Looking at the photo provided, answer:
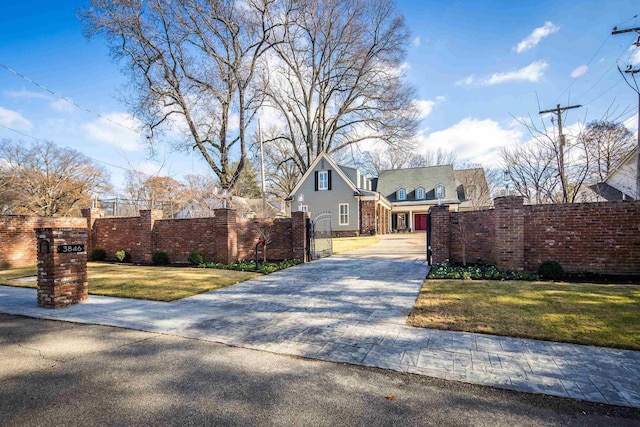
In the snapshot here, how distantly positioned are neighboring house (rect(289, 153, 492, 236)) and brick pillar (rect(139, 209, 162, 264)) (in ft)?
42.3

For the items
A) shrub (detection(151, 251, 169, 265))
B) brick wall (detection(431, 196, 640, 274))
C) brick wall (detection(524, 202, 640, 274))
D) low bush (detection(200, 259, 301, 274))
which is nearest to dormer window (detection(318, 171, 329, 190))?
low bush (detection(200, 259, 301, 274))

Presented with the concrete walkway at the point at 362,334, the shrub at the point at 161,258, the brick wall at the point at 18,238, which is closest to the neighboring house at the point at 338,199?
the shrub at the point at 161,258

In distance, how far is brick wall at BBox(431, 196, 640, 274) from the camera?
7.18m

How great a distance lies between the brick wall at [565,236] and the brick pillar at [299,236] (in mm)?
5929

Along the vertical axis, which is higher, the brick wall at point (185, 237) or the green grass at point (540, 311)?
the brick wall at point (185, 237)

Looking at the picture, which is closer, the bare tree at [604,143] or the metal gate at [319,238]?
the bare tree at [604,143]

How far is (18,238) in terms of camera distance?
39.4 feet

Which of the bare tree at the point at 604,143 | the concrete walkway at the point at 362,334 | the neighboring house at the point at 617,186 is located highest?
the bare tree at the point at 604,143

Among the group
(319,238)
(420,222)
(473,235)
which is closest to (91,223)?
(319,238)

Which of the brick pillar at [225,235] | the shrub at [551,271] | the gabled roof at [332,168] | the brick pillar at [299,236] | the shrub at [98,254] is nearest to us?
the shrub at [551,271]

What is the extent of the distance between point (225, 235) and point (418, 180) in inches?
966

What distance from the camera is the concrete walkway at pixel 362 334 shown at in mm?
3020

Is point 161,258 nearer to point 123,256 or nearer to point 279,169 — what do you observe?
point 123,256

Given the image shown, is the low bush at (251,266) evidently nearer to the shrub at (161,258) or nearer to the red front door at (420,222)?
the shrub at (161,258)
